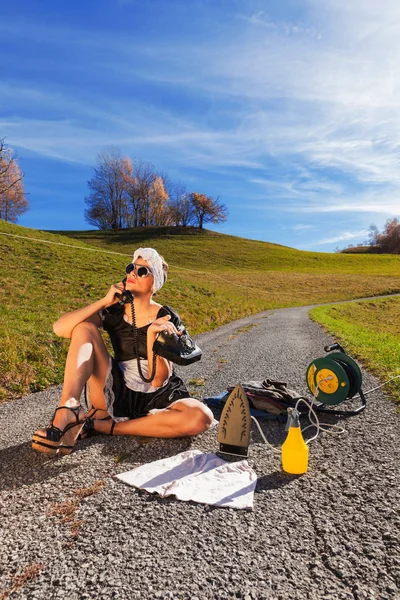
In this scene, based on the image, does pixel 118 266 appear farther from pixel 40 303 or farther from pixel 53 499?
pixel 53 499

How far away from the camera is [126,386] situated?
4.01m

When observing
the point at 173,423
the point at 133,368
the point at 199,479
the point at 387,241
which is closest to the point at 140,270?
the point at 133,368

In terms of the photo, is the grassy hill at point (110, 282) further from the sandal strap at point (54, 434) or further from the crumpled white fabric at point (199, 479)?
the crumpled white fabric at point (199, 479)

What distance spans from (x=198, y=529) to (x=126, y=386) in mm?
1778

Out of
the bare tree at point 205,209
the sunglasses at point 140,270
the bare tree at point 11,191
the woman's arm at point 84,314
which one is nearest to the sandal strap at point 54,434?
the woman's arm at point 84,314

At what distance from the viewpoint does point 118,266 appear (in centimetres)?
2539

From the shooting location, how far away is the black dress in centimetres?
395

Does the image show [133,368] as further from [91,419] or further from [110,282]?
[110,282]

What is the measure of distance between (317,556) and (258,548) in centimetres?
33

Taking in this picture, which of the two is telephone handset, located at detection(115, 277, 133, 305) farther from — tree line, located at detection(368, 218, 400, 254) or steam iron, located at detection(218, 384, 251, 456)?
tree line, located at detection(368, 218, 400, 254)

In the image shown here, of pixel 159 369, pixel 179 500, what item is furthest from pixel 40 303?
pixel 179 500

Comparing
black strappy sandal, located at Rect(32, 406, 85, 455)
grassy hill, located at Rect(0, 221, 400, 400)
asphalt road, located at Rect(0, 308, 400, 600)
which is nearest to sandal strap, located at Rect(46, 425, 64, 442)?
black strappy sandal, located at Rect(32, 406, 85, 455)

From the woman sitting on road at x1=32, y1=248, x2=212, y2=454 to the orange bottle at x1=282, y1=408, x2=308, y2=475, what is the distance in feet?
2.96

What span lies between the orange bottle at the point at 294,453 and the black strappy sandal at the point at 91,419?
1800 millimetres
